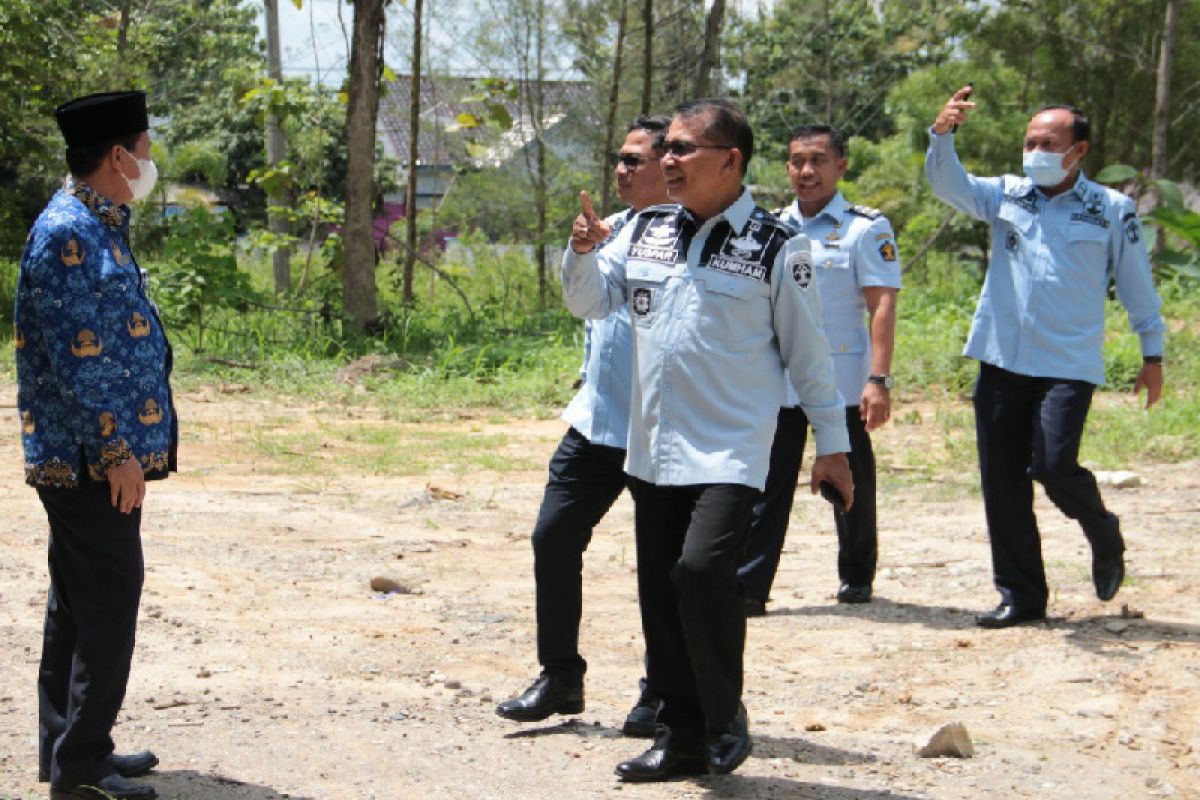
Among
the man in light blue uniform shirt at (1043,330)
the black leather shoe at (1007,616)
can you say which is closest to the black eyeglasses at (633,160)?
the man in light blue uniform shirt at (1043,330)

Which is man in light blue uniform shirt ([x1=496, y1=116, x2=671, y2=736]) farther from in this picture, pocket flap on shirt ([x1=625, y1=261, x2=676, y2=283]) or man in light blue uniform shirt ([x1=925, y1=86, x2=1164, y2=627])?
man in light blue uniform shirt ([x1=925, y1=86, x2=1164, y2=627])

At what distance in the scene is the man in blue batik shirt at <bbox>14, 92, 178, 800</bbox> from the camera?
361 cm

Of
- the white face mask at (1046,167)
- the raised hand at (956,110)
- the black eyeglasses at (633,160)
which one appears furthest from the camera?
the white face mask at (1046,167)

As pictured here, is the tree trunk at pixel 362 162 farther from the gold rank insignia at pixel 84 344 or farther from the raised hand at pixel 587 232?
the gold rank insignia at pixel 84 344

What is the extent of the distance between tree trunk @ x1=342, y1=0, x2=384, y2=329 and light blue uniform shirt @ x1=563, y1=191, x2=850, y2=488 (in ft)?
34.2

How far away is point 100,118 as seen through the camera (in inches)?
146

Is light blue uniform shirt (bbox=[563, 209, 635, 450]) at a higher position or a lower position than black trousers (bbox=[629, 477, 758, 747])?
higher

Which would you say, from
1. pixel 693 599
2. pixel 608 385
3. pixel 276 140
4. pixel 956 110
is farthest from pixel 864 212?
pixel 276 140

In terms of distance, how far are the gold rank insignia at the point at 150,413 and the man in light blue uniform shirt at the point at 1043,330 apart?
3241 millimetres

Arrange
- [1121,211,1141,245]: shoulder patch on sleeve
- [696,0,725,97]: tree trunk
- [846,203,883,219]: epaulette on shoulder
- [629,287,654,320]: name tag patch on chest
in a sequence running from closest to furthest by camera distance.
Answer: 1. [629,287,654,320]: name tag patch on chest
2. [1121,211,1141,245]: shoulder patch on sleeve
3. [846,203,883,219]: epaulette on shoulder
4. [696,0,725,97]: tree trunk

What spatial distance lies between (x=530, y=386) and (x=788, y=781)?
328 inches

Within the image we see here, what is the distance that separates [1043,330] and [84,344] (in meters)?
3.70

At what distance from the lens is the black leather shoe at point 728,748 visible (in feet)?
13.2

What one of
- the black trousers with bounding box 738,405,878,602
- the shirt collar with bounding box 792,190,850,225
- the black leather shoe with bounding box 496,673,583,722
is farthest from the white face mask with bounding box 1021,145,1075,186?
the black leather shoe with bounding box 496,673,583,722
